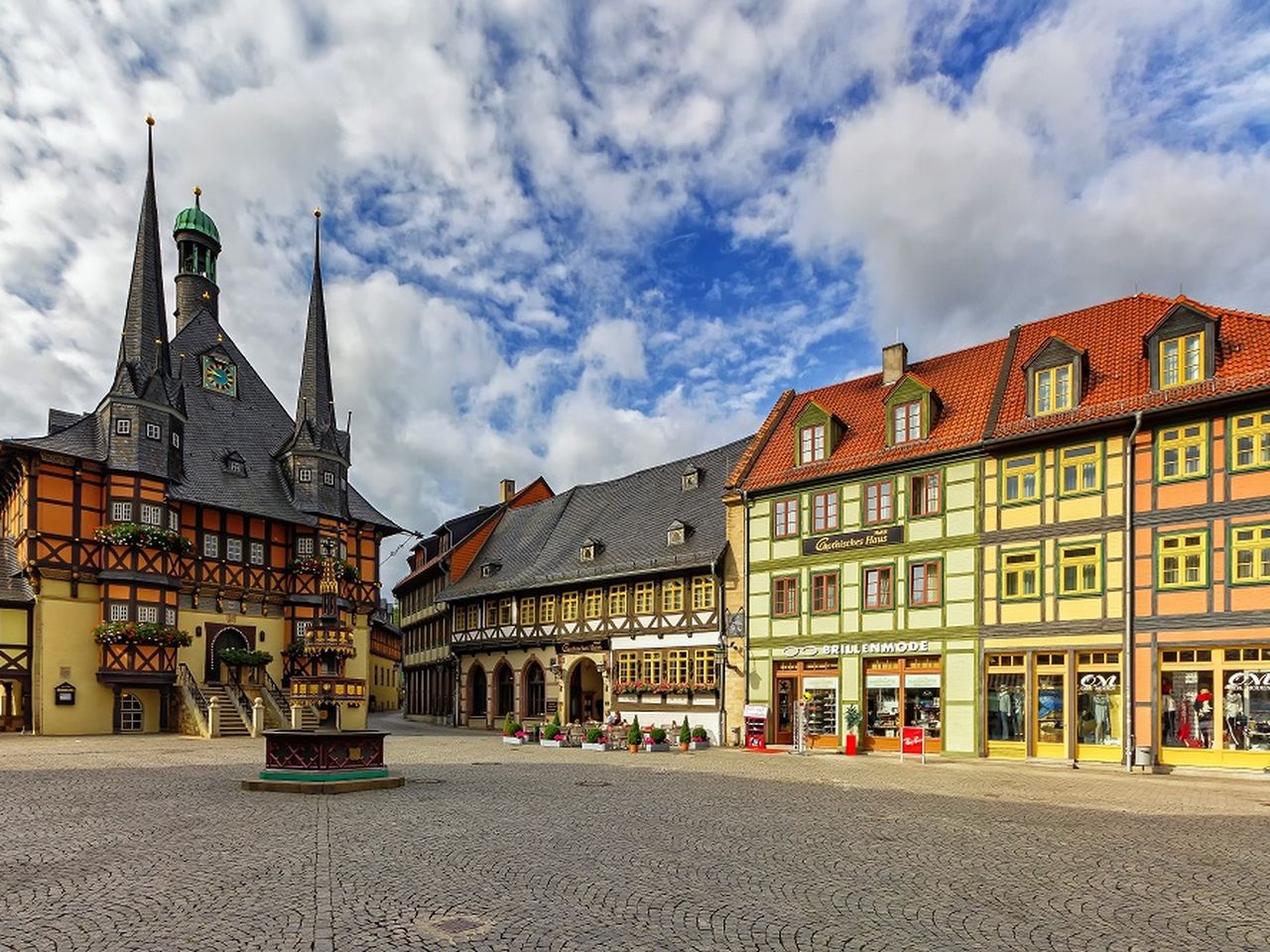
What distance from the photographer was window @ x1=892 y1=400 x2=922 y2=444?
29078 mm

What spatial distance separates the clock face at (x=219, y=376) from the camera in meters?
43.8

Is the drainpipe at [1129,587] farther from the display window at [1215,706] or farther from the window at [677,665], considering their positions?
the window at [677,665]

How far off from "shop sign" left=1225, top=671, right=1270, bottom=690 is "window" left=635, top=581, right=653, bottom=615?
18.9 metres

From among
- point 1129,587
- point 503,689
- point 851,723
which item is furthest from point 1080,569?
point 503,689

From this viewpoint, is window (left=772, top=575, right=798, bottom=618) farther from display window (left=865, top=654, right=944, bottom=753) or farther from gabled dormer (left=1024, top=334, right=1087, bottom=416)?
gabled dormer (left=1024, top=334, right=1087, bottom=416)

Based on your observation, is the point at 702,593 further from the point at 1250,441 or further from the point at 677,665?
the point at 1250,441

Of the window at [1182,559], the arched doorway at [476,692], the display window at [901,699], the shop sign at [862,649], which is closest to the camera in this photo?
the window at [1182,559]

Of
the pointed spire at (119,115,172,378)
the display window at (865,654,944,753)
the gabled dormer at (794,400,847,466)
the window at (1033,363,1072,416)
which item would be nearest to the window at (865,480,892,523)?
the gabled dormer at (794,400,847,466)

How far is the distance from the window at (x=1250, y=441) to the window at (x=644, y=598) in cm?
1957

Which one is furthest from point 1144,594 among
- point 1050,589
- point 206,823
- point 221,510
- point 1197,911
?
point 221,510

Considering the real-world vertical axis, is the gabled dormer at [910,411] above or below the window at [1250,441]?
above

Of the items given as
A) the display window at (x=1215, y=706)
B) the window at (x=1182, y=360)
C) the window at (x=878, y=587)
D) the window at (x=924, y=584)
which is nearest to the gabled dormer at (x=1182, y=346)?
the window at (x=1182, y=360)

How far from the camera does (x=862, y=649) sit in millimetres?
29219

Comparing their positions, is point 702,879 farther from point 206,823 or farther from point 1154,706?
point 1154,706
